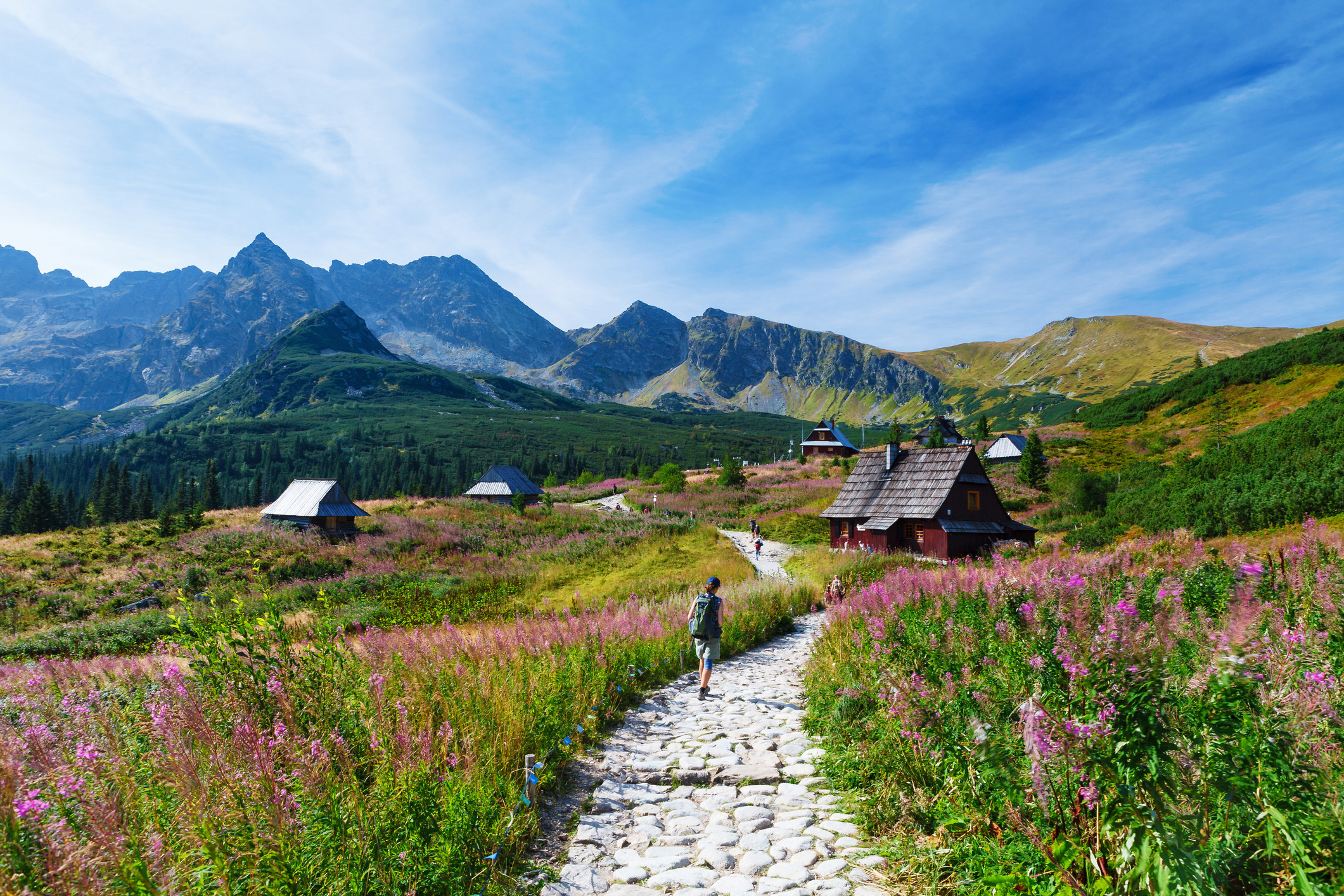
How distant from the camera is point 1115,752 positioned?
269cm

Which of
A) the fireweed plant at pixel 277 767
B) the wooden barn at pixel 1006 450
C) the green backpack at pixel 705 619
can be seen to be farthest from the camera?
the wooden barn at pixel 1006 450

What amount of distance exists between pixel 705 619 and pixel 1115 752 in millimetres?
6984

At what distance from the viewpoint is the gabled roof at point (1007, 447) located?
69438 millimetres

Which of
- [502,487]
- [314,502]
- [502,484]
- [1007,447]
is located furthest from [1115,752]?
[1007,447]

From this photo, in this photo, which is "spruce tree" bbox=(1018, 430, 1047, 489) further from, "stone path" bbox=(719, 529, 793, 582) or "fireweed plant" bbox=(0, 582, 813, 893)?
"fireweed plant" bbox=(0, 582, 813, 893)

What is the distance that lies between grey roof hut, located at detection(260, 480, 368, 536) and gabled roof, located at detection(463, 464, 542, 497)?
1928 centimetres

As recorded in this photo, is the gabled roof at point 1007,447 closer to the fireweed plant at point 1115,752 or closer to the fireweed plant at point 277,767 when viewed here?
the fireweed plant at point 1115,752

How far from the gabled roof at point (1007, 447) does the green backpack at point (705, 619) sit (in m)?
70.9

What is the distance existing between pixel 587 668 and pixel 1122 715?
20.5ft

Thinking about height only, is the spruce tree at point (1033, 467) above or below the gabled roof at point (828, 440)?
below

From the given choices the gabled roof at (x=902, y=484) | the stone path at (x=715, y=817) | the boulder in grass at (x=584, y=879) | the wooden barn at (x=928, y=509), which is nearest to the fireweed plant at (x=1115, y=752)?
the stone path at (x=715, y=817)

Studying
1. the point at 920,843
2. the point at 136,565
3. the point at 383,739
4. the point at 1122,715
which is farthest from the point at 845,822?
the point at 136,565

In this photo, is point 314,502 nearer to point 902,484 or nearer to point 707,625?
point 902,484

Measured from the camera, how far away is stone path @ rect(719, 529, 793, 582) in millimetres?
25578
